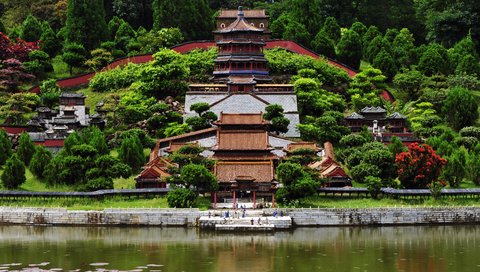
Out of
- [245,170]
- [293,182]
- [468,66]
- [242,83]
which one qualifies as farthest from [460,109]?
[293,182]

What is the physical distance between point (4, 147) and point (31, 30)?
2786cm

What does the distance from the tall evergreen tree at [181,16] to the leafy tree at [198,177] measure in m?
37.1

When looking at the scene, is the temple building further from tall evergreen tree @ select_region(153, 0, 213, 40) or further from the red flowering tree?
the red flowering tree

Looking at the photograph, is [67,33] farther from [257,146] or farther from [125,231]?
[125,231]

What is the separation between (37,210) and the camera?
230ft

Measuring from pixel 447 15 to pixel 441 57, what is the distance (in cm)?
1084

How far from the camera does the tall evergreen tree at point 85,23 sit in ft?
338

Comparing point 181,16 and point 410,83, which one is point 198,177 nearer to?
point 410,83

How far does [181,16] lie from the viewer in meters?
106

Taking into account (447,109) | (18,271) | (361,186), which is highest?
(447,109)

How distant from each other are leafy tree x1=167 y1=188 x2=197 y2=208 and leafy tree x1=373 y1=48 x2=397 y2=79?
113 feet

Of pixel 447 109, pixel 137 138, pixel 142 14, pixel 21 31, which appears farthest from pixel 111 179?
pixel 142 14

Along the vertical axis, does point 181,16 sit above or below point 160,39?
above

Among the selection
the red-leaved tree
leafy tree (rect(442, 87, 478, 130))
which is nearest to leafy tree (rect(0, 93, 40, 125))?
the red-leaved tree
